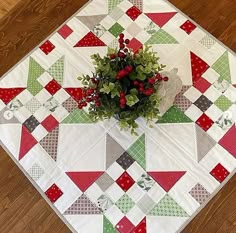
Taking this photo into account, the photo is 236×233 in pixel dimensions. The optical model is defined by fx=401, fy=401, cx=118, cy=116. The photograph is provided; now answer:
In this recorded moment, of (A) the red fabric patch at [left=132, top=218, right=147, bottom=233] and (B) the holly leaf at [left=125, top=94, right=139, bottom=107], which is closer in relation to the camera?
(B) the holly leaf at [left=125, top=94, right=139, bottom=107]

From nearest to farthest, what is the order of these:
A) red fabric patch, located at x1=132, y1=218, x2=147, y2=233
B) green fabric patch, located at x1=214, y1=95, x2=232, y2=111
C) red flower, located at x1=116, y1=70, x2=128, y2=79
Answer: red flower, located at x1=116, y1=70, x2=128, y2=79, red fabric patch, located at x1=132, y1=218, x2=147, y2=233, green fabric patch, located at x1=214, y1=95, x2=232, y2=111

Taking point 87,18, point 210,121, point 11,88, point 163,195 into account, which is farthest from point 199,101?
point 11,88

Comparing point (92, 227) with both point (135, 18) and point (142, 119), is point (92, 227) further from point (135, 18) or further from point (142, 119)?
point (135, 18)

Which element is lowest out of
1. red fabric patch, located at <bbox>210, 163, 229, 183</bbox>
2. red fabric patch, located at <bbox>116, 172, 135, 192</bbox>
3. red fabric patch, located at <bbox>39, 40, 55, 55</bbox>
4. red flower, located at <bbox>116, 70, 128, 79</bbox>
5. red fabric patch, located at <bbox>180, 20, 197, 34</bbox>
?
red fabric patch, located at <bbox>210, 163, 229, 183</bbox>

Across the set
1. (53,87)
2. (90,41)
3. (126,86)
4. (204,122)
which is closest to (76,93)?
(53,87)

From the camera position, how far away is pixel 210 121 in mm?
1245

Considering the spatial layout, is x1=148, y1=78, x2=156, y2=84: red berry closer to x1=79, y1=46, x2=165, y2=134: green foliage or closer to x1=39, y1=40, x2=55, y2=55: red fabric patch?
x1=79, y1=46, x2=165, y2=134: green foliage

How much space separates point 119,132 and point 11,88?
15.9 inches

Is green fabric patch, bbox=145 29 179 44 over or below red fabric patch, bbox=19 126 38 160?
below

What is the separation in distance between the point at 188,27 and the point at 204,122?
1.14 ft

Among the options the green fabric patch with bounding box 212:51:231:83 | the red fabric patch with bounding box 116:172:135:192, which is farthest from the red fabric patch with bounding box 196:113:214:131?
the red fabric patch with bounding box 116:172:135:192

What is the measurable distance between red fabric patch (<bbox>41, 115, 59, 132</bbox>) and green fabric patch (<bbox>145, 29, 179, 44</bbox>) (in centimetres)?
41

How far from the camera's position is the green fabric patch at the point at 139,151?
4.01ft

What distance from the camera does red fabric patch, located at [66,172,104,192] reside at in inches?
47.9
